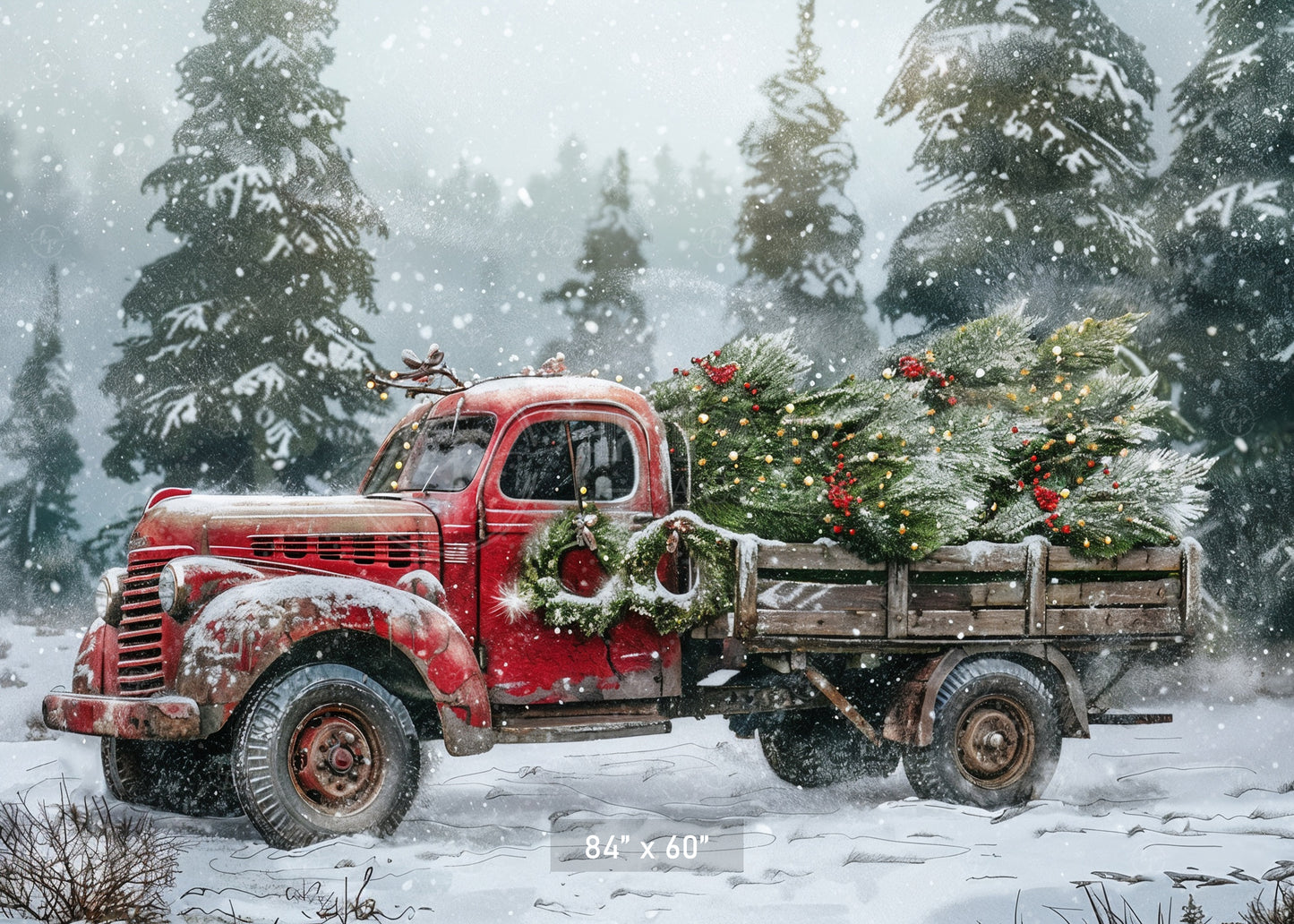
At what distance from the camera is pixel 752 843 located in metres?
5.94

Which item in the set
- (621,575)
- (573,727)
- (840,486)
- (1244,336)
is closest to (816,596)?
(840,486)

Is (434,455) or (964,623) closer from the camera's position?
(434,455)

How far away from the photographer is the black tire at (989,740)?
6934 millimetres

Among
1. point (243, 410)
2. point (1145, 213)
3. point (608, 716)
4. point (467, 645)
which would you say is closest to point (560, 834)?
point (608, 716)

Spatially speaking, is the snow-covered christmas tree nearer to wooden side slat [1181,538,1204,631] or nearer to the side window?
wooden side slat [1181,538,1204,631]

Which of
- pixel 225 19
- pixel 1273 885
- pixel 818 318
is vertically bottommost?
pixel 1273 885

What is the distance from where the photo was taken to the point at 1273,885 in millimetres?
5273

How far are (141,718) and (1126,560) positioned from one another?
17.9 feet

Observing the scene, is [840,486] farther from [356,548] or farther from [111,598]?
[111,598]

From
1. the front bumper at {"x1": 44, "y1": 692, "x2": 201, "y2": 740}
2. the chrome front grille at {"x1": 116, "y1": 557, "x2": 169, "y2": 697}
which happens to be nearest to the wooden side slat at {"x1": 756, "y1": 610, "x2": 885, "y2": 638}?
the front bumper at {"x1": 44, "y1": 692, "x2": 201, "y2": 740}

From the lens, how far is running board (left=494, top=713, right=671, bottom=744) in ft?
20.0

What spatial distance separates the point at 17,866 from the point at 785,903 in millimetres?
3014

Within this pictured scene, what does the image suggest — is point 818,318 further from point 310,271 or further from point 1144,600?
point 1144,600

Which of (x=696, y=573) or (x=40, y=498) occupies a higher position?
(x=40, y=498)
